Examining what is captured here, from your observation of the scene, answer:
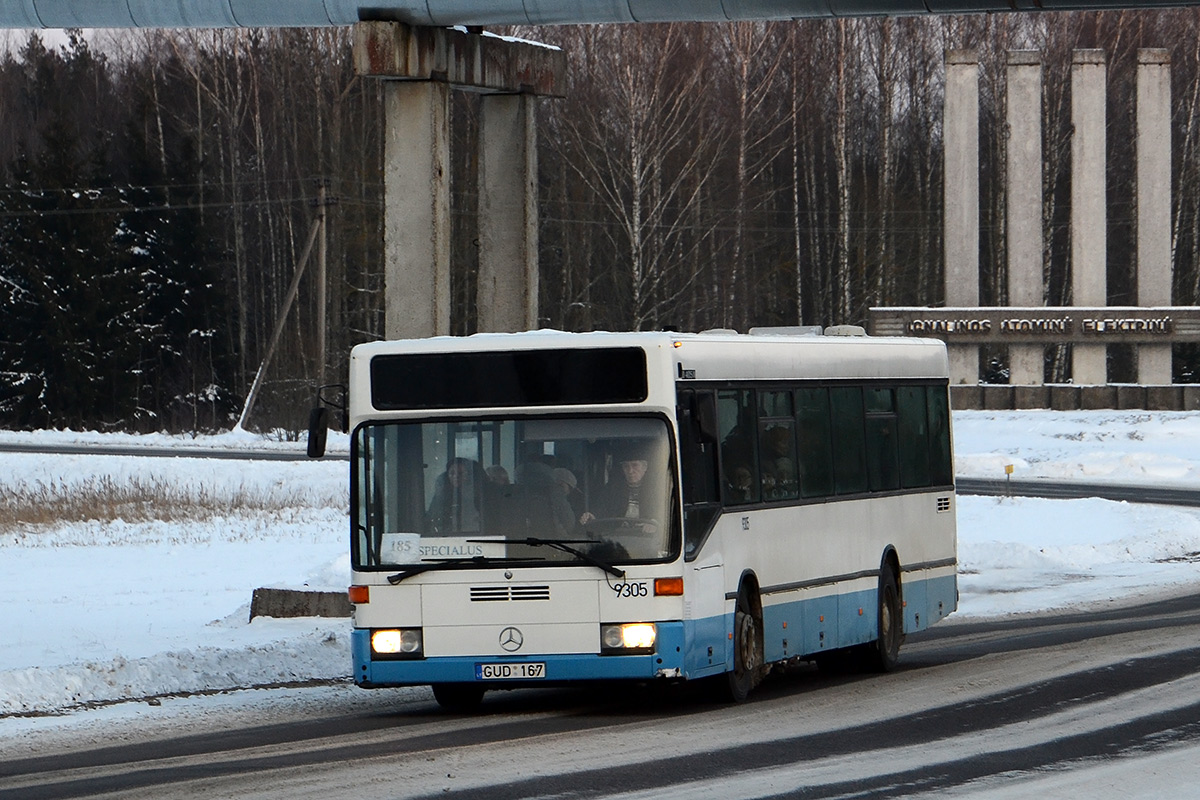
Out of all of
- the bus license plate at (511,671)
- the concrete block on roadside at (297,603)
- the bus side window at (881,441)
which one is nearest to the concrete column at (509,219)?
the concrete block on roadside at (297,603)

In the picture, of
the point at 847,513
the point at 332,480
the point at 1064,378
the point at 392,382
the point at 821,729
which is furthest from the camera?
the point at 1064,378

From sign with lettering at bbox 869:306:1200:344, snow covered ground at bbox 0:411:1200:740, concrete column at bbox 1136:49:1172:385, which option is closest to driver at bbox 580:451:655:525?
snow covered ground at bbox 0:411:1200:740

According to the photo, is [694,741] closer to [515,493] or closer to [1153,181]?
[515,493]

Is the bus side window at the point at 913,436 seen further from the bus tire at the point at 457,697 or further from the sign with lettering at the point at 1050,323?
the sign with lettering at the point at 1050,323

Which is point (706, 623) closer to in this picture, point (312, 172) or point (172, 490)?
point (172, 490)

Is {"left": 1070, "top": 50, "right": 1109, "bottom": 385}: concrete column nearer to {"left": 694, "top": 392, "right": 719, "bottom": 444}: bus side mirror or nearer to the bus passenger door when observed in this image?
{"left": 694, "top": 392, "right": 719, "bottom": 444}: bus side mirror

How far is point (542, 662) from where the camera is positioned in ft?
39.7

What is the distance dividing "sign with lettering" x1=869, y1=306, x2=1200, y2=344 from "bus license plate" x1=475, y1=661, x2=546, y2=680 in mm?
44201

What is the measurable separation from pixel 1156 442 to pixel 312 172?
34299mm

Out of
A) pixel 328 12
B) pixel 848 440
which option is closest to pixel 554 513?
pixel 848 440

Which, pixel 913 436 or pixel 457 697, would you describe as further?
pixel 913 436

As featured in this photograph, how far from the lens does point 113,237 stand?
235 ft

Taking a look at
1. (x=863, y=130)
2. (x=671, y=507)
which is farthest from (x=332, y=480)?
(x=863, y=130)

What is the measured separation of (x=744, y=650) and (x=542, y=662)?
Answer: 1.65m
